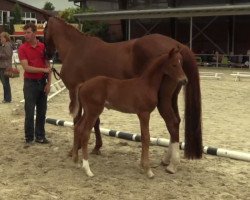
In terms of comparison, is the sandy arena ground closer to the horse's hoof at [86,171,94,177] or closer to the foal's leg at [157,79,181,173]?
the horse's hoof at [86,171,94,177]

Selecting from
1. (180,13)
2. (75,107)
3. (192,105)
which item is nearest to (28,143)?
(75,107)

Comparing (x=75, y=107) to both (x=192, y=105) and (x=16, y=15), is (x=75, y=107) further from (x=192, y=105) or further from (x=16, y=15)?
(x=16, y=15)

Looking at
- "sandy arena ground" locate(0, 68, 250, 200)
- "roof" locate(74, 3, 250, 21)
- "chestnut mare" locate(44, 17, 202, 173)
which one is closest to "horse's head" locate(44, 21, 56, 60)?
"chestnut mare" locate(44, 17, 202, 173)

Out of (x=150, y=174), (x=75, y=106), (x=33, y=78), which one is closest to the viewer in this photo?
(x=150, y=174)

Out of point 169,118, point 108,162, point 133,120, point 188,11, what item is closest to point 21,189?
point 108,162

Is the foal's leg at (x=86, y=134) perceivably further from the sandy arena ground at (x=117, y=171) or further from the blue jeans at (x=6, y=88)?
the blue jeans at (x=6, y=88)

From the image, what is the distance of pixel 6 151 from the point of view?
23.0ft

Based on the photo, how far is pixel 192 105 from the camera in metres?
6.10

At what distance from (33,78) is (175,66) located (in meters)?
2.68

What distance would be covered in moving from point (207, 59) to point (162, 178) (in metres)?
23.7

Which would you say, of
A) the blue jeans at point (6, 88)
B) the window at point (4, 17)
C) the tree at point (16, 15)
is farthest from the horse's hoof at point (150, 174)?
the window at point (4, 17)

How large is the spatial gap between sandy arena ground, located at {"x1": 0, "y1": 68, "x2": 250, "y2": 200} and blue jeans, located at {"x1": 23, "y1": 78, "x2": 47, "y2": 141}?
0.83ft

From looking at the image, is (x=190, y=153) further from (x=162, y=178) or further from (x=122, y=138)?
(x=122, y=138)

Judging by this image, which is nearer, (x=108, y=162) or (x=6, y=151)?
(x=108, y=162)
